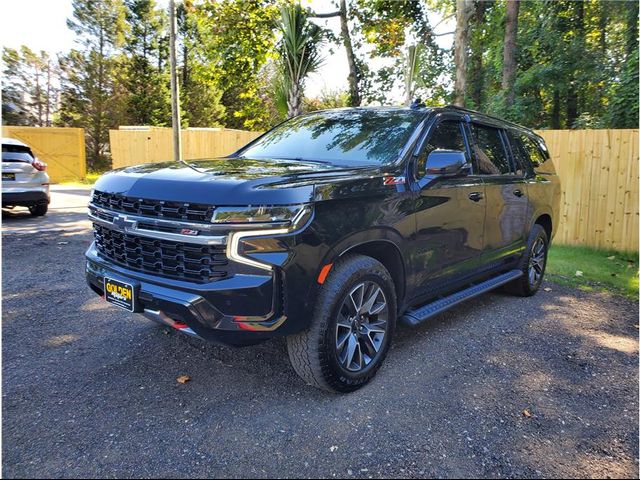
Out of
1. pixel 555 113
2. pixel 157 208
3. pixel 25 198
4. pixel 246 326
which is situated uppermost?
pixel 555 113

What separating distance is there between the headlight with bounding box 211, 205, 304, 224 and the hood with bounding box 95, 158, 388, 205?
0.03 meters

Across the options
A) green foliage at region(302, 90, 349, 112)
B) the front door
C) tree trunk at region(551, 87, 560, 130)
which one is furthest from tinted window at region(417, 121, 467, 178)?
green foliage at region(302, 90, 349, 112)

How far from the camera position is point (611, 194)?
331 inches

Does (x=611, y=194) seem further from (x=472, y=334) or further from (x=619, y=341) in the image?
(x=472, y=334)

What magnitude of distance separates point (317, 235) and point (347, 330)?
29.9 inches

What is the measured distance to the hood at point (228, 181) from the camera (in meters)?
2.62

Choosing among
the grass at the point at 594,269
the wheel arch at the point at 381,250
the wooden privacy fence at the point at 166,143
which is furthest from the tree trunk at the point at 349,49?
the wheel arch at the point at 381,250

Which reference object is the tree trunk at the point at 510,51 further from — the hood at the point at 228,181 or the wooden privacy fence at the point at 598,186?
the hood at the point at 228,181

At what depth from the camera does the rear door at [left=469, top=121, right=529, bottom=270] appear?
440 centimetres

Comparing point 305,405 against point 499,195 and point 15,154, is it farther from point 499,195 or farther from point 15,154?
point 15,154

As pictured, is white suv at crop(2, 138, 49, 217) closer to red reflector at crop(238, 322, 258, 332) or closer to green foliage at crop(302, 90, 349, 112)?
red reflector at crop(238, 322, 258, 332)

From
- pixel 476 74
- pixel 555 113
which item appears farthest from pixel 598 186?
pixel 476 74

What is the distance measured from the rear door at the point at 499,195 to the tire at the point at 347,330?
162cm

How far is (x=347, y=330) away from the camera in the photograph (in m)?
3.14
